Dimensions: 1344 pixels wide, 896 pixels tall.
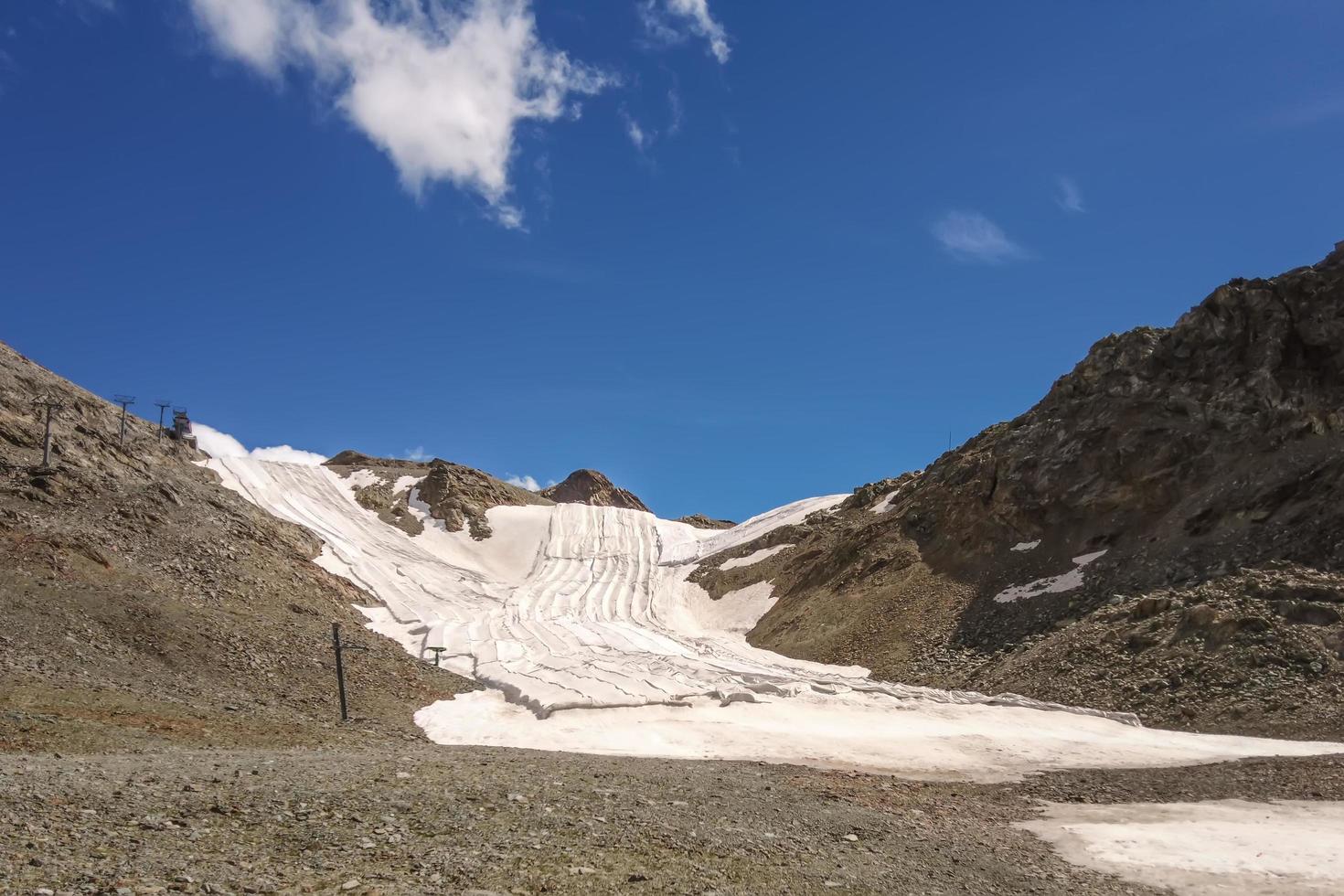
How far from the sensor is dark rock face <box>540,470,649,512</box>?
352 feet

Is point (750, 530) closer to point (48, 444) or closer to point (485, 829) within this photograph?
point (48, 444)

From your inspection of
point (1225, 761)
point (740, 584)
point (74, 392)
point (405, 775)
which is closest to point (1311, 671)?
point (1225, 761)

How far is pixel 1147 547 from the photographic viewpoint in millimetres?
33188

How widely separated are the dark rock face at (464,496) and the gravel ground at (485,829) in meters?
52.6

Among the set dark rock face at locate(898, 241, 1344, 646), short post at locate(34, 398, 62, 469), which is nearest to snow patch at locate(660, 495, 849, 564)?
dark rock face at locate(898, 241, 1344, 646)

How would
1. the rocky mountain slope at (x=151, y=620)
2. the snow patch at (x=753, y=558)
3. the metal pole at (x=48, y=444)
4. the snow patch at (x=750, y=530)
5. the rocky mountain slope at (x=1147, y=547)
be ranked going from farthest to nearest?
the snow patch at (x=750, y=530) → the snow patch at (x=753, y=558) → the metal pole at (x=48, y=444) → the rocky mountain slope at (x=1147, y=547) → the rocky mountain slope at (x=151, y=620)

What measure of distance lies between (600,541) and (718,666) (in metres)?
36.2

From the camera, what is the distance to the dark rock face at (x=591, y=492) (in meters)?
107

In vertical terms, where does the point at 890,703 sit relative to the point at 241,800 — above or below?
above

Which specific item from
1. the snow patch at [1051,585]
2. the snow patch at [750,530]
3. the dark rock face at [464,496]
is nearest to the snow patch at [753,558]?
the snow patch at [750,530]

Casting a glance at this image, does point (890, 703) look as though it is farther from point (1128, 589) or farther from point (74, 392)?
point (74, 392)

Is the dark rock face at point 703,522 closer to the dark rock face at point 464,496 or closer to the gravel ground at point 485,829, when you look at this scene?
the dark rock face at point 464,496

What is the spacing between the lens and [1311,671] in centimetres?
2280

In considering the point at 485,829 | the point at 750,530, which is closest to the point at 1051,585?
the point at 485,829
